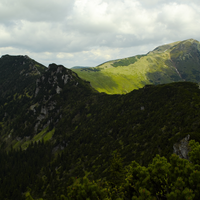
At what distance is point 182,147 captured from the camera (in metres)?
57.9

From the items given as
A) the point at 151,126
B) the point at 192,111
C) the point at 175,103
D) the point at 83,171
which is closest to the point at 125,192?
the point at 192,111

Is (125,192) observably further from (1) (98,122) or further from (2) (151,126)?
(1) (98,122)

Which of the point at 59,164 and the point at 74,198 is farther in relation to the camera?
the point at 59,164

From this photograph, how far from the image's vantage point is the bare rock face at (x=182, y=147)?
55684 millimetres

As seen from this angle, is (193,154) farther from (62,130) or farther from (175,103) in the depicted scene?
(62,130)

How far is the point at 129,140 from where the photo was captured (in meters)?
106

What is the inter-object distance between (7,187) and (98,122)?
339ft

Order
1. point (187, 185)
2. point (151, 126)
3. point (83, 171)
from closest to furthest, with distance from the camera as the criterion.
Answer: point (187, 185) → point (151, 126) → point (83, 171)

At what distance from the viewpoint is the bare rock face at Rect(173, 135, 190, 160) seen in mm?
55684

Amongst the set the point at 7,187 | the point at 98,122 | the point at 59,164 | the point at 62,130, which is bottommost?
the point at 7,187

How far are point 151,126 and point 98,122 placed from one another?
2697 inches

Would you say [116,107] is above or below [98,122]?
above

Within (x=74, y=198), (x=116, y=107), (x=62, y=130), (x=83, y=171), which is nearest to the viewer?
(x=74, y=198)

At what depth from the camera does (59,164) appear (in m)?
144
